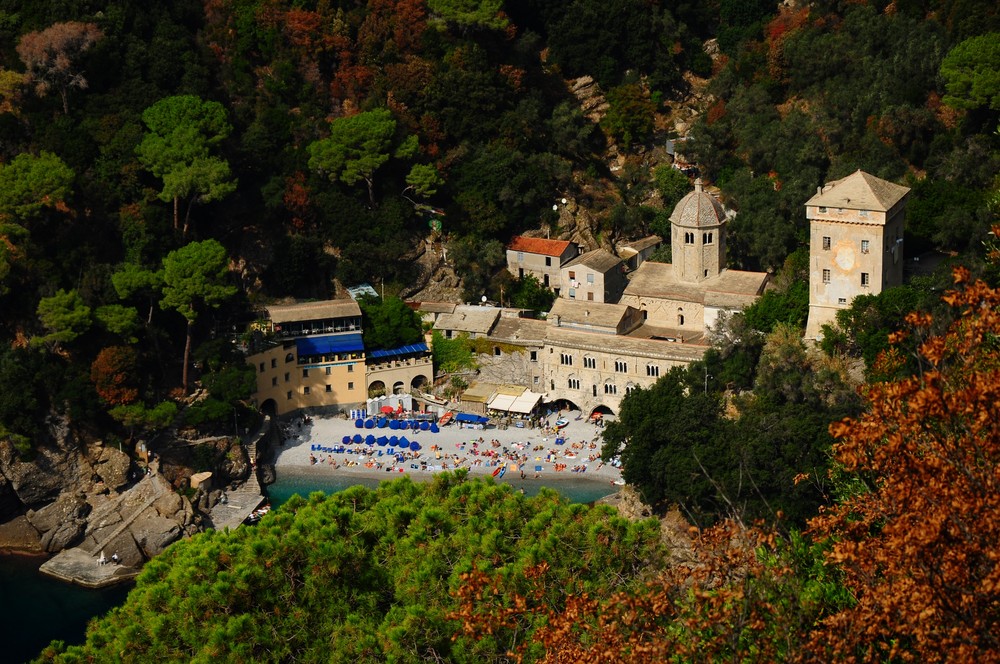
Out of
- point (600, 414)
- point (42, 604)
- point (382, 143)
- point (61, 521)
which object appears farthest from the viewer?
point (382, 143)

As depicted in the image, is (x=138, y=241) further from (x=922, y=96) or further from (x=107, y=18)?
(x=922, y=96)

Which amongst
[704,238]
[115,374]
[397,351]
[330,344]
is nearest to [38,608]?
[115,374]

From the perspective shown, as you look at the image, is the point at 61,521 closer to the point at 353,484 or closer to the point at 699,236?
the point at 353,484

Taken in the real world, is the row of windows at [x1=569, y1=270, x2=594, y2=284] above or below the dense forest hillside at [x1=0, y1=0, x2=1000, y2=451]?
below

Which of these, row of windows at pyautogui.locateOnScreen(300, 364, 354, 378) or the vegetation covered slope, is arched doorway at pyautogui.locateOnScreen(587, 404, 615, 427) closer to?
row of windows at pyautogui.locateOnScreen(300, 364, 354, 378)

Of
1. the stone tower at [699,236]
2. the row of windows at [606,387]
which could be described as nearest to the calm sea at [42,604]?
the row of windows at [606,387]

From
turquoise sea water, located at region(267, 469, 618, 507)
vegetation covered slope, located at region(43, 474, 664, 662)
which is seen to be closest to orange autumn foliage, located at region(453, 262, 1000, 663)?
vegetation covered slope, located at region(43, 474, 664, 662)

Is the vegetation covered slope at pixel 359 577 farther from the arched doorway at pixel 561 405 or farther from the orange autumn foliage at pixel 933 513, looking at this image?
the arched doorway at pixel 561 405
